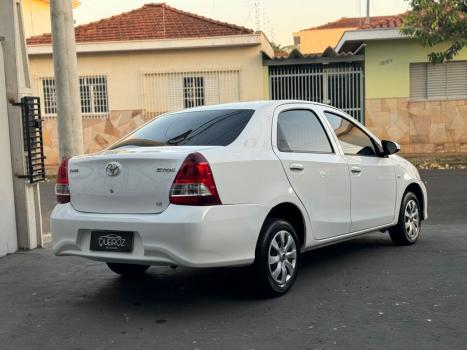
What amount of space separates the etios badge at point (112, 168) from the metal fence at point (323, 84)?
13.7 m

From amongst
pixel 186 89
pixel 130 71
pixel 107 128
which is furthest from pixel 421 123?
pixel 107 128

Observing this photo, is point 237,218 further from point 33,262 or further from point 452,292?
point 33,262

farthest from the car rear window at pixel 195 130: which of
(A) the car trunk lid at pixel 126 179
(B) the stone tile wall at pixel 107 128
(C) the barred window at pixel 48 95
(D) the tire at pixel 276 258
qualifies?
(C) the barred window at pixel 48 95

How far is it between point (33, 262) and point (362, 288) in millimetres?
3565

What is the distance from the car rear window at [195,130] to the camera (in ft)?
15.6

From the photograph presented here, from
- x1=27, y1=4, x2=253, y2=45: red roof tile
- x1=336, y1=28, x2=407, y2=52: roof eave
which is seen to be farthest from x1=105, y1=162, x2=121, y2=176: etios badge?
x1=27, y1=4, x2=253, y2=45: red roof tile

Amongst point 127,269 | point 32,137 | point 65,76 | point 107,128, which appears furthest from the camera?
point 107,128

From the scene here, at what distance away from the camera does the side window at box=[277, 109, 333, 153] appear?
5.11m

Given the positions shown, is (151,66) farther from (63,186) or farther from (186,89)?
(63,186)

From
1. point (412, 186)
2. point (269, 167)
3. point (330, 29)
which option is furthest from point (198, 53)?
point (330, 29)

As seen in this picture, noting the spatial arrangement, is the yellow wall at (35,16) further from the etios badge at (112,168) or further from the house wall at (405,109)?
the etios badge at (112,168)

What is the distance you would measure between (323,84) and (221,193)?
46.2ft

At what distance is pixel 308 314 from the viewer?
436cm

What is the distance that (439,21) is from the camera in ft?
46.7
